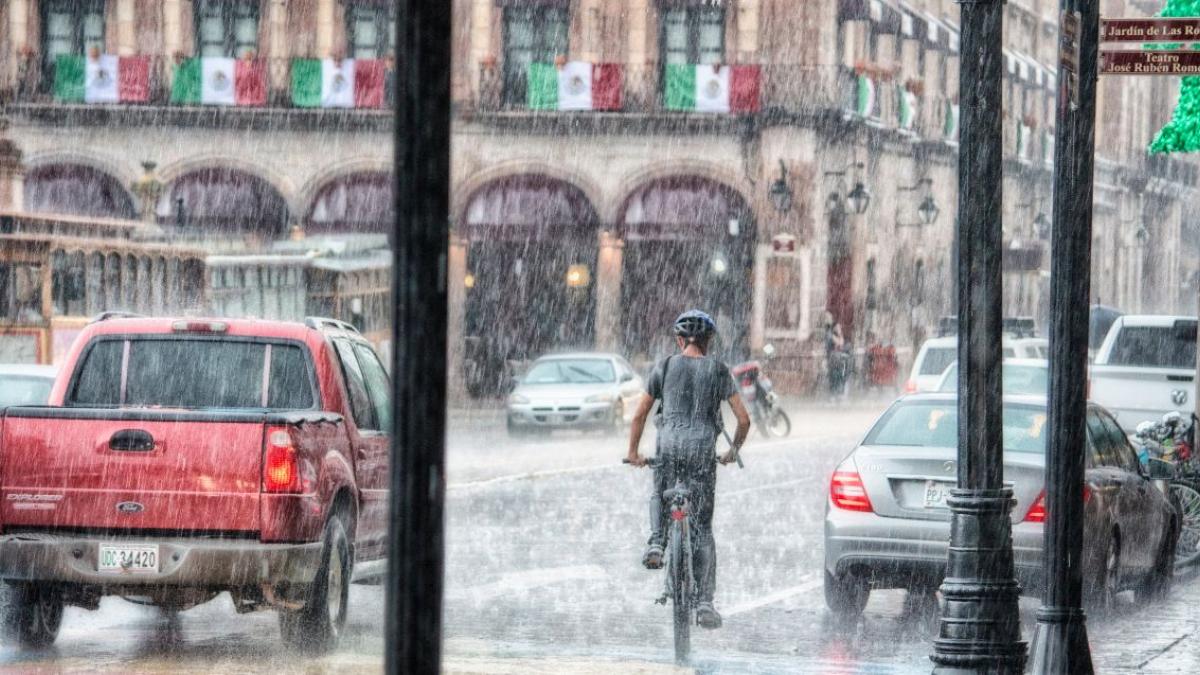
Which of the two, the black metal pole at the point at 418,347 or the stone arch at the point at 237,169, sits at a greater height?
the stone arch at the point at 237,169

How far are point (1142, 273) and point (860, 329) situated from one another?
1316 inches

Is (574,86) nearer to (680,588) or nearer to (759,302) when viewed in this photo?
(759,302)

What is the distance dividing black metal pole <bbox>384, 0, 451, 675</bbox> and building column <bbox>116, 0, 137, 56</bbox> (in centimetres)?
4372

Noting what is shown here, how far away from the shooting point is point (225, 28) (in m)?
46.7

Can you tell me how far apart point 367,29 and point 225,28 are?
3.11m

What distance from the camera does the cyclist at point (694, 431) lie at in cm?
1098

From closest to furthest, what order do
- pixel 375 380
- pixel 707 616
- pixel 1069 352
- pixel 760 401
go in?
1. pixel 1069 352
2. pixel 707 616
3. pixel 375 380
4. pixel 760 401

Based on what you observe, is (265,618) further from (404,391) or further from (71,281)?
(71,281)

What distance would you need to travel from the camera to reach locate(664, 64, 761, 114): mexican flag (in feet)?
152

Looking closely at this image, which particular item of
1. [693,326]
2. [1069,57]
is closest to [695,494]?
[693,326]

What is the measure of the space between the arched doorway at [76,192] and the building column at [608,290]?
10.2 metres

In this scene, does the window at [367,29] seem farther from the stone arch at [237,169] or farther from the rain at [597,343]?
the stone arch at [237,169]

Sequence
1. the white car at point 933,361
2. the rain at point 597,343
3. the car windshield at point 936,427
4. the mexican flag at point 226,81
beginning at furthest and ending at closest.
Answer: the mexican flag at point 226,81 < the white car at point 933,361 < the car windshield at point 936,427 < the rain at point 597,343

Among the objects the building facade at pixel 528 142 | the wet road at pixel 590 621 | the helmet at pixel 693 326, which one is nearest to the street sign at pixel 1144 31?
the helmet at pixel 693 326
